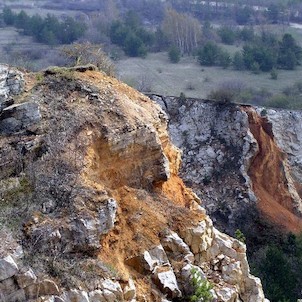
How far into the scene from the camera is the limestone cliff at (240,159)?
36969 mm

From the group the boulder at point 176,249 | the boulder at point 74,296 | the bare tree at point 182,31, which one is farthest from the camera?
the bare tree at point 182,31

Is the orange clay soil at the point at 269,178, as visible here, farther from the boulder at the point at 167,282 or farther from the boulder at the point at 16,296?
the boulder at the point at 16,296

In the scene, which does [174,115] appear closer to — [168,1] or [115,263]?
[115,263]

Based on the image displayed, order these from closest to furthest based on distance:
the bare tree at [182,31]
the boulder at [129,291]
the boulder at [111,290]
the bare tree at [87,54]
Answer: the boulder at [111,290] < the boulder at [129,291] < the bare tree at [87,54] < the bare tree at [182,31]

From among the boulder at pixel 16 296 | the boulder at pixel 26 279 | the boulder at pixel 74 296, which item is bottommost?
the boulder at pixel 74 296

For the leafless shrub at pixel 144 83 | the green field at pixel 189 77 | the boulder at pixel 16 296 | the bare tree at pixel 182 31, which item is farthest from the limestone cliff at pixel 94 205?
the bare tree at pixel 182 31

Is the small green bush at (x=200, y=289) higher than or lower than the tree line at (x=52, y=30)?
higher

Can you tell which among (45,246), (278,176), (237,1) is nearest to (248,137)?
(278,176)

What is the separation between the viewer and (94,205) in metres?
13.5

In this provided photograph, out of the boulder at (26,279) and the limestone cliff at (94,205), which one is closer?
the boulder at (26,279)

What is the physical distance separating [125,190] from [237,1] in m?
105

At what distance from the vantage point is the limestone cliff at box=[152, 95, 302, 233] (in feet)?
121

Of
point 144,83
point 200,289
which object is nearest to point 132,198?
point 200,289

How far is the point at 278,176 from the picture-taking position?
40344 mm
